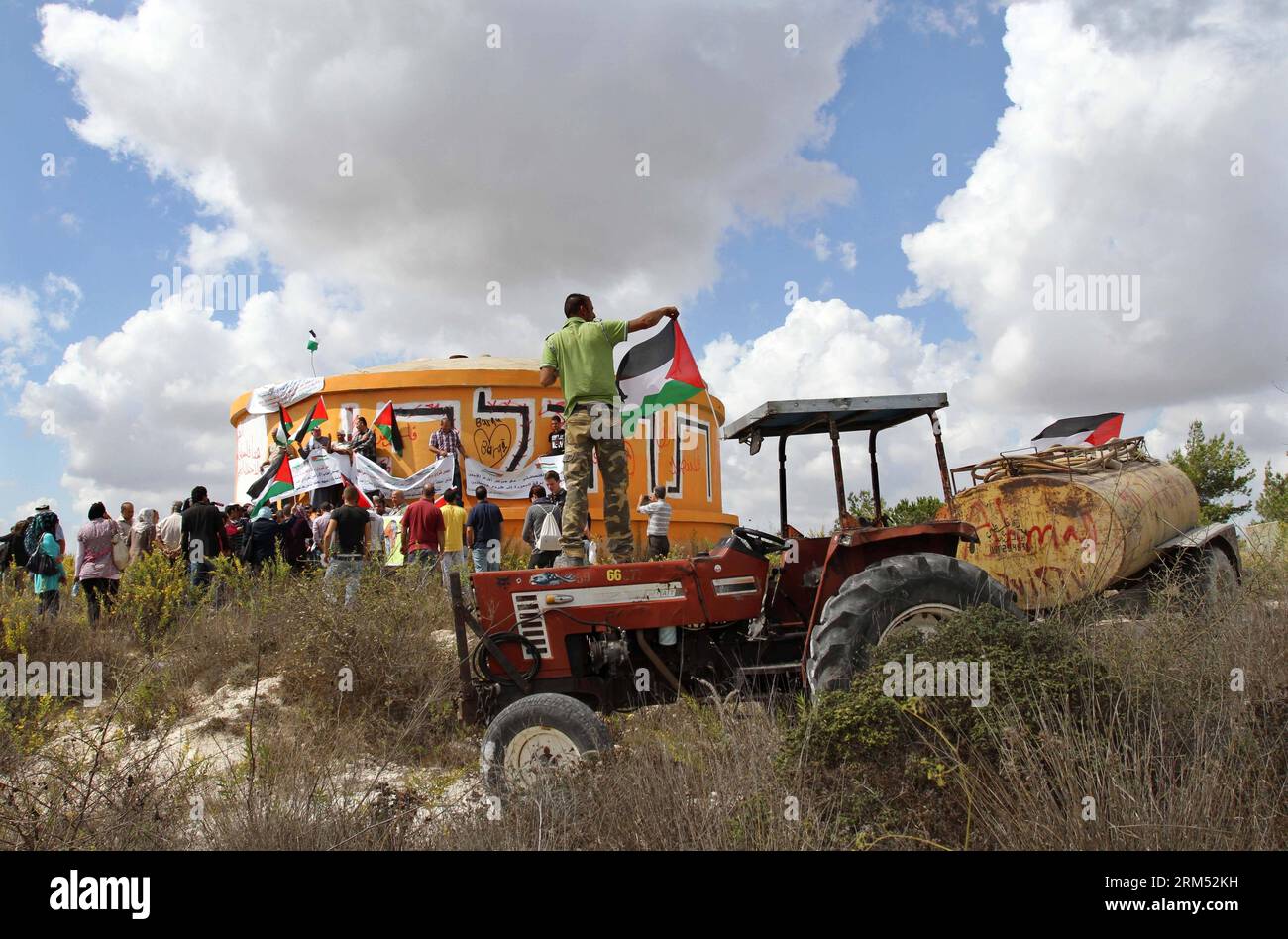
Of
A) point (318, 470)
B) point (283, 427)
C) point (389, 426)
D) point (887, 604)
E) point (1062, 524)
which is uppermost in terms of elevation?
point (283, 427)

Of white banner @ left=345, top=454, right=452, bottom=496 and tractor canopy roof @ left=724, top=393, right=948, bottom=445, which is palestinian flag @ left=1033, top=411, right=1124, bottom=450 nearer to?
tractor canopy roof @ left=724, top=393, right=948, bottom=445

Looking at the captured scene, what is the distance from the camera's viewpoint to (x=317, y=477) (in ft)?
62.4

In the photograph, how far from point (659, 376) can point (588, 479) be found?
1.01m

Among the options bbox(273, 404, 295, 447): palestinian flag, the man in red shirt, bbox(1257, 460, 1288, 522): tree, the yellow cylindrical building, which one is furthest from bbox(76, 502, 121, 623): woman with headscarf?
bbox(1257, 460, 1288, 522): tree

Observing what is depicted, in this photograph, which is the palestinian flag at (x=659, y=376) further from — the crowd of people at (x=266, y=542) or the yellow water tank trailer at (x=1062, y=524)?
the yellow water tank trailer at (x=1062, y=524)

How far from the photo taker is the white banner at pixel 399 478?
18.6 metres

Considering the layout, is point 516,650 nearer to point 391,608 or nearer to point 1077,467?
point 391,608

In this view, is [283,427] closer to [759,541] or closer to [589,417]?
[589,417]

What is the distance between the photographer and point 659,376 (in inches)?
251

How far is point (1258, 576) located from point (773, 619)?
14.0ft

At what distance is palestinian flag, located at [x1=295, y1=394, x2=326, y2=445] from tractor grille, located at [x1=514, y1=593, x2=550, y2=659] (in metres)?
15.3

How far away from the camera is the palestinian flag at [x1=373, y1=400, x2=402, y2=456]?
19.2 metres

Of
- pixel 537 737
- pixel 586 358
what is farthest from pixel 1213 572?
pixel 537 737

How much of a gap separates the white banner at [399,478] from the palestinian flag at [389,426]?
2.15 feet
